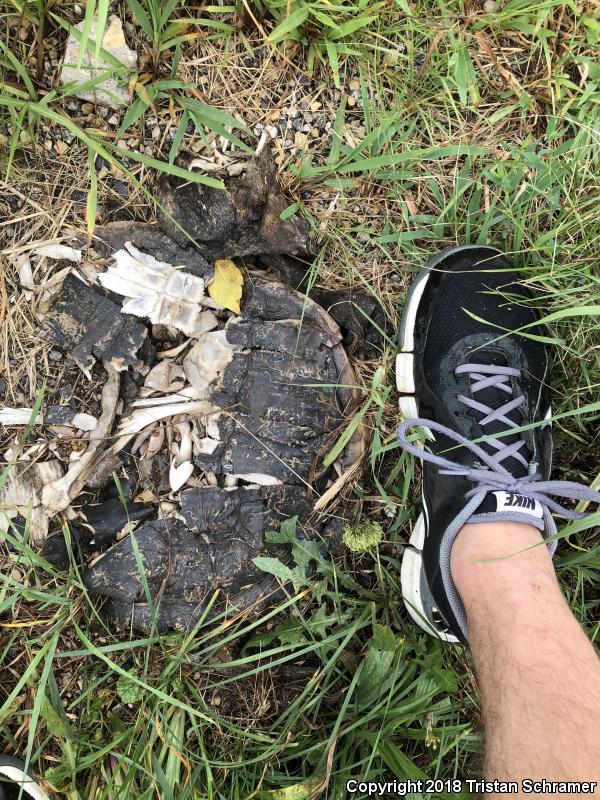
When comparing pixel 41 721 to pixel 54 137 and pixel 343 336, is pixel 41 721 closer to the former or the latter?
pixel 343 336

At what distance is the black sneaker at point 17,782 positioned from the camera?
181 centimetres

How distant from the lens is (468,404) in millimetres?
2010

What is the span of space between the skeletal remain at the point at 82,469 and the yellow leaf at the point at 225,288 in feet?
1.39

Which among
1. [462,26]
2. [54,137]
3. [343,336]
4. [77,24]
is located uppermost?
[462,26]

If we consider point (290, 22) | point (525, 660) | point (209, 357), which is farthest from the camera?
point (209, 357)

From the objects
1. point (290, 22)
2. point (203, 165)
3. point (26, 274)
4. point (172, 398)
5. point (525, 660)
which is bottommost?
point (525, 660)

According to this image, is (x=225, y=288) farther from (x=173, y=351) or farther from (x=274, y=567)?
(x=274, y=567)

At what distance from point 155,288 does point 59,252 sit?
0.37 meters

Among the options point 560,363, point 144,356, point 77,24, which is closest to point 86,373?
point 144,356

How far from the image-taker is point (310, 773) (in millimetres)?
1890

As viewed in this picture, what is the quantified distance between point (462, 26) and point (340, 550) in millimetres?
1856

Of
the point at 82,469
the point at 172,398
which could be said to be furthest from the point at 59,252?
the point at 82,469

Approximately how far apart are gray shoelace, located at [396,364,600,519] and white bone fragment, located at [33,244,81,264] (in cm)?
123

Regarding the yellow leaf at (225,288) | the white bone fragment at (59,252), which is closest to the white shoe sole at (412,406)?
the yellow leaf at (225,288)
